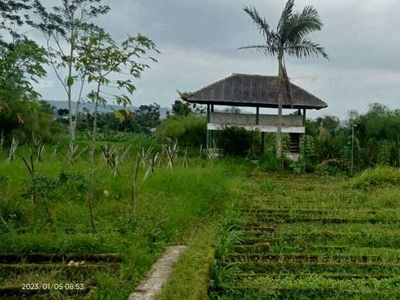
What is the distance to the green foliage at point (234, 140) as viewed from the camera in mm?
20031

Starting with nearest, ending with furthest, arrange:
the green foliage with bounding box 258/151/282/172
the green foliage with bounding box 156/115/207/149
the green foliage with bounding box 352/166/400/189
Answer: the green foliage with bounding box 352/166/400/189 < the green foliage with bounding box 258/151/282/172 < the green foliage with bounding box 156/115/207/149

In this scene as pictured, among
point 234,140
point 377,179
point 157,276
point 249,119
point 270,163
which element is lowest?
point 157,276

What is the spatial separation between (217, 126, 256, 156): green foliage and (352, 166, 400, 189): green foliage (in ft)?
23.7

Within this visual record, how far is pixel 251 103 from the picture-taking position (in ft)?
66.5

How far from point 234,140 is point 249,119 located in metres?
1.38

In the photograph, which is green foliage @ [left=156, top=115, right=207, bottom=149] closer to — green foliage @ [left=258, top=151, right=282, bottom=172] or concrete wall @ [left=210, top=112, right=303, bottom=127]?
concrete wall @ [left=210, top=112, right=303, bottom=127]

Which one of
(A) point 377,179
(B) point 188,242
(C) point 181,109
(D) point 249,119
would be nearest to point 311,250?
(B) point 188,242

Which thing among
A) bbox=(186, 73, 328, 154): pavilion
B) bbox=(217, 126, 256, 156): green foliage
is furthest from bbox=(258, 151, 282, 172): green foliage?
bbox=(186, 73, 328, 154): pavilion

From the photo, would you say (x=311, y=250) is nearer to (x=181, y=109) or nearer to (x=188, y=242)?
(x=188, y=242)

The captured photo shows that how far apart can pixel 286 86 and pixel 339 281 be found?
15.6m

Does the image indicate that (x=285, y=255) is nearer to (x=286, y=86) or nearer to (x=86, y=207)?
(x=86, y=207)

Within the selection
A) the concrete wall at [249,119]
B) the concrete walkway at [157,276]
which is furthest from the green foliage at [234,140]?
the concrete walkway at [157,276]

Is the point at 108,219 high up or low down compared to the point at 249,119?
down

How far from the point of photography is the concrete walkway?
404cm
